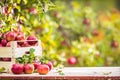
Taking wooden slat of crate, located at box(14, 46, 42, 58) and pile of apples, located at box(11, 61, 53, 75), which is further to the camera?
wooden slat of crate, located at box(14, 46, 42, 58)

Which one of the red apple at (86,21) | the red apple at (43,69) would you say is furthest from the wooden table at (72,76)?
the red apple at (86,21)

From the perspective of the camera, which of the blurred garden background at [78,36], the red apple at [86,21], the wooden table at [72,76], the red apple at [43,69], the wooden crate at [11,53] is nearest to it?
the wooden table at [72,76]

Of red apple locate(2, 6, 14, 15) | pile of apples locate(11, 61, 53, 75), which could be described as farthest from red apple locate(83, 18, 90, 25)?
pile of apples locate(11, 61, 53, 75)

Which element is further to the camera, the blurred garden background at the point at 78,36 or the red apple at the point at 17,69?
the blurred garden background at the point at 78,36

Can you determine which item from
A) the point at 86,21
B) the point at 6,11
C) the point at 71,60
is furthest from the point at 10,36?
the point at 86,21

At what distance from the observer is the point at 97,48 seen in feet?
26.9

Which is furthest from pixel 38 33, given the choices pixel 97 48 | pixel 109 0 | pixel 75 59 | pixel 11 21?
Answer: pixel 109 0

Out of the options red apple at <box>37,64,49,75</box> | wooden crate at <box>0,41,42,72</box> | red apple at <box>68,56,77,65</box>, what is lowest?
red apple at <box>68,56,77,65</box>

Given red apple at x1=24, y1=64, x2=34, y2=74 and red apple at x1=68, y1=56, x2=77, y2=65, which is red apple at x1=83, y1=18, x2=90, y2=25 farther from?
red apple at x1=24, y1=64, x2=34, y2=74

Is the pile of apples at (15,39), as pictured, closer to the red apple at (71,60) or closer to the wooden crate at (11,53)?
the wooden crate at (11,53)

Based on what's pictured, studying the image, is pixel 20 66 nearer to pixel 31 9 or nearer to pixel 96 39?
pixel 31 9

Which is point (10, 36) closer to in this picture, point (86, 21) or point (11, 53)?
point (11, 53)

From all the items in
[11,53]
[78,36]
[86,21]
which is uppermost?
[11,53]

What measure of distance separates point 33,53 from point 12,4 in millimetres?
486
